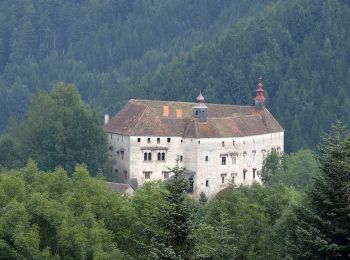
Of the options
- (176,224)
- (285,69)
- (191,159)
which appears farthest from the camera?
(285,69)

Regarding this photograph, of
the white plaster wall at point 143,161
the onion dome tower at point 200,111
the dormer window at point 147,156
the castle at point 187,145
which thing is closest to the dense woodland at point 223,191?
the castle at point 187,145

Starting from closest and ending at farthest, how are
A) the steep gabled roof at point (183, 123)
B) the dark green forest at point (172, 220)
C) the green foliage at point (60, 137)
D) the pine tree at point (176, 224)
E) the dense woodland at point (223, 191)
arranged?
1. the pine tree at point (176, 224)
2. the dark green forest at point (172, 220)
3. the dense woodland at point (223, 191)
4. the steep gabled roof at point (183, 123)
5. the green foliage at point (60, 137)

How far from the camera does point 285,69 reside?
17188 centimetres

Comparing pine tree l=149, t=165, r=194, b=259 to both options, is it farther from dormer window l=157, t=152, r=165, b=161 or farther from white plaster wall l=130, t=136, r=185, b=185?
dormer window l=157, t=152, r=165, b=161

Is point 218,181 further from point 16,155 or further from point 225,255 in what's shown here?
point 225,255

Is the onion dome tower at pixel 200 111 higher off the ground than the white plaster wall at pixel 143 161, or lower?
higher

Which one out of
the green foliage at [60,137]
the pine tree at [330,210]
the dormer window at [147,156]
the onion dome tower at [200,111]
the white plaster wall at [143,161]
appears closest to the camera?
the pine tree at [330,210]

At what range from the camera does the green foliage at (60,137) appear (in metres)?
106

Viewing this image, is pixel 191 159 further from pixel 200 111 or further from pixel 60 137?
pixel 60 137

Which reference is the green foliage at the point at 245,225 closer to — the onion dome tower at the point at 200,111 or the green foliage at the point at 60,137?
the onion dome tower at the point at 200,111

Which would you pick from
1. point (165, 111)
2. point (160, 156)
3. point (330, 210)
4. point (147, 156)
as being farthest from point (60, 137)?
point (330, 210)

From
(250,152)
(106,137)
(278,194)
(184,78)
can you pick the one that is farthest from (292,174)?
(184,78)

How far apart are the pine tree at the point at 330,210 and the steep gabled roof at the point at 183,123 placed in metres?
58.0

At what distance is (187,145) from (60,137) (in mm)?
12329
